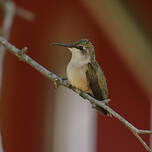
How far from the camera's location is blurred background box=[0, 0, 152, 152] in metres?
6.63

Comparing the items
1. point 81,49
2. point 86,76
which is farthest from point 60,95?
point 86,76

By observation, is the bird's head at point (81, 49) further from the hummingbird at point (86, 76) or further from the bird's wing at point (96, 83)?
the bird's wing at point (96, 83)

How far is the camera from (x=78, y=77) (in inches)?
136

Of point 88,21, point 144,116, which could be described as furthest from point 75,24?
point 144,116

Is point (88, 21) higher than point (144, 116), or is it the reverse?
point (88, 21)

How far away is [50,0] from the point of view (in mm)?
6992

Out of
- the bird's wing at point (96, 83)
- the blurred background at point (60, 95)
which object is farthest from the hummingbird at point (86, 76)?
the blurred background at point (60, 95)

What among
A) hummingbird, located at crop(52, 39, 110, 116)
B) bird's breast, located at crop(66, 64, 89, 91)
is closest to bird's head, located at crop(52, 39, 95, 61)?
hummingbird, located at crop(52, 39, 110, 116)

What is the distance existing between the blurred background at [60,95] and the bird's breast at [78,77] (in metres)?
3.02

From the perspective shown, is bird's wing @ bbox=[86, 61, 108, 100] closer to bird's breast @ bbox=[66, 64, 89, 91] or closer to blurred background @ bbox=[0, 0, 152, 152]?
bird's breast @ bbox=[66, 64, 89, 91]

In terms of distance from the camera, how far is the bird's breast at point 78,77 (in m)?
3.45

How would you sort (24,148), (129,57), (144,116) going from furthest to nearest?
1. (24,148)
2. (144,116)
3. (129,57)

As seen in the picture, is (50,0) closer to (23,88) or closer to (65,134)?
(23,88)

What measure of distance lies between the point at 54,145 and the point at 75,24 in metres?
1.64
